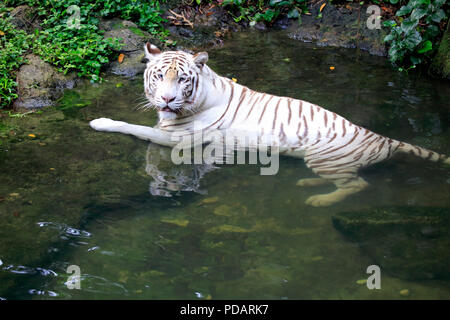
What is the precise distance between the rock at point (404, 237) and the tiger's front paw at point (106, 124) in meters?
2.28

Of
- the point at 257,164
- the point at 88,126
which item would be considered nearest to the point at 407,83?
the point at 257,164

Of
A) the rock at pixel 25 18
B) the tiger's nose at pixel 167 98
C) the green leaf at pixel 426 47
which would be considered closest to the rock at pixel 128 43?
the rock at pixel 25 18

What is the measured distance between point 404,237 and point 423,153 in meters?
1.19

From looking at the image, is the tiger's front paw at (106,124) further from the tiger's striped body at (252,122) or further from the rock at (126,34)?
the rock at (126,34)

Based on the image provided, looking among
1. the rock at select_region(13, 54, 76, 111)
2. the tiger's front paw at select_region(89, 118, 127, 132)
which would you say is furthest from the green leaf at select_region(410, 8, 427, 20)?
the rock at select_region(13, 54, 76, 111)

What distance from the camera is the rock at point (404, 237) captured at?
292cm

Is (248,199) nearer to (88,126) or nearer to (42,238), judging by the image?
(42,238)

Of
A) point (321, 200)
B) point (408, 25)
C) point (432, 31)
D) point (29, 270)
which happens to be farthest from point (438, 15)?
point (29, 270)

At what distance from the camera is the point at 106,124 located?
181 inches

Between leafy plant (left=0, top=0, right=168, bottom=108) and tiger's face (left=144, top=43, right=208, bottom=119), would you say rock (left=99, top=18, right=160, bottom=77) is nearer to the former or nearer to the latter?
leafy plant (left=0, top=0, right=168, bottom=108)

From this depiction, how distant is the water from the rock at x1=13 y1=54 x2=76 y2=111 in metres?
0.24

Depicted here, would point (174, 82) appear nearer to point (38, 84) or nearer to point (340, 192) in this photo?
point (340, 192)

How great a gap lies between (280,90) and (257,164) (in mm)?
1730

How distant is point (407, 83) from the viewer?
5977 mm
